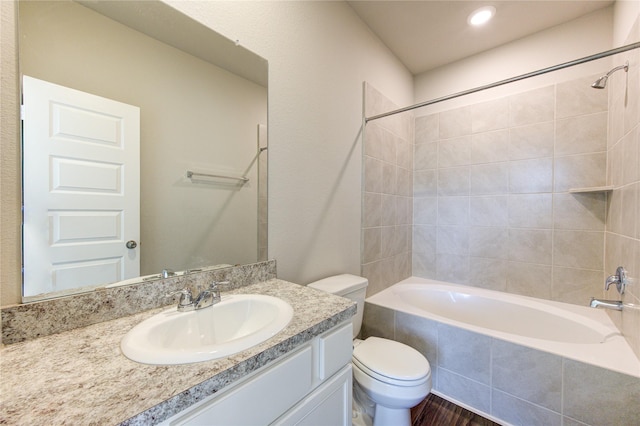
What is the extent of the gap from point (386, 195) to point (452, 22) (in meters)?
1.38

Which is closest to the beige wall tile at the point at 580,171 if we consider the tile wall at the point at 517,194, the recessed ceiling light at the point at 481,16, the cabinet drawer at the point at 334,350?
the tile wall at the point at 517,194

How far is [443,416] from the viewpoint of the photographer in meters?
1.51

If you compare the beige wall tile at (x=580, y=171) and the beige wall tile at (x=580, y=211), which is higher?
the beige wall tile at (x=580, y=171)

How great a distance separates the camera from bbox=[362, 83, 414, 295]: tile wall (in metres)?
1.99

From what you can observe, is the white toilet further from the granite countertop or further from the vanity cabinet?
the granite countertop

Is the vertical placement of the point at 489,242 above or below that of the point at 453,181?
below

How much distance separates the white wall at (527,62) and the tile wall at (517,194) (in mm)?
88

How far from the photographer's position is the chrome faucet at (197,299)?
866mm

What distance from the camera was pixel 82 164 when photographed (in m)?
0.78

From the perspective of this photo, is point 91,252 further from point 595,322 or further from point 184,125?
point 595,322

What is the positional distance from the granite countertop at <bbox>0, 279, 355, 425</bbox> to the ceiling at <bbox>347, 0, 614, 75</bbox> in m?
2.13

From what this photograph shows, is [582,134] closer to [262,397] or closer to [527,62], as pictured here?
[527,62]

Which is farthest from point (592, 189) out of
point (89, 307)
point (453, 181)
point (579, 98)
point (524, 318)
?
point (89, 307)

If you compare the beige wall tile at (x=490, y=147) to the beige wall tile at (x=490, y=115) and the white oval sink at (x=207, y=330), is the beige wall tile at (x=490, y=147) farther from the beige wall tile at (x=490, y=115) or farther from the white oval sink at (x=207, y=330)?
the white oval sink at (x=207, y=330)
